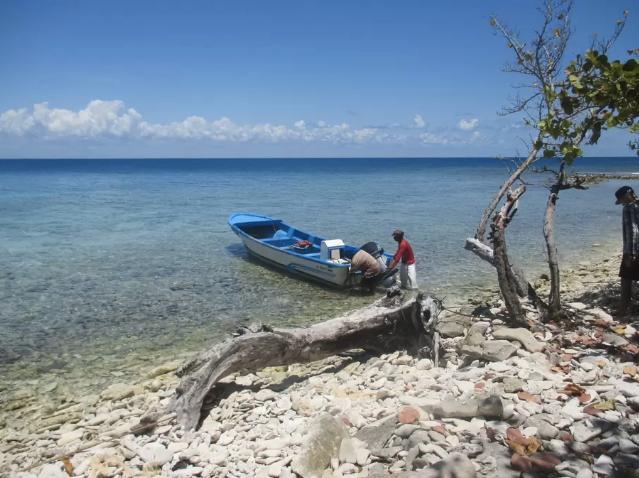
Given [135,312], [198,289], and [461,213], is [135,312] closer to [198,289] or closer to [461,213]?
[198,289]

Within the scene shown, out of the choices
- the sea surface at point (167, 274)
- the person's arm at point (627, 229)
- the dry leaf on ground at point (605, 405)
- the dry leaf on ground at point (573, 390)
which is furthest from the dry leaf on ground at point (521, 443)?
the sea surface at point (167, 274)

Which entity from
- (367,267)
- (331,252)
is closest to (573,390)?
(367,267)

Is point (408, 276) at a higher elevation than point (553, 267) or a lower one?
lower

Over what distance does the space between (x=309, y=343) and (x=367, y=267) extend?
22.7 ft

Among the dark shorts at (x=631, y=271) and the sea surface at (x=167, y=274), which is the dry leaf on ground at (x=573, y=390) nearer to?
the dark shorts at (x=631, y=271)

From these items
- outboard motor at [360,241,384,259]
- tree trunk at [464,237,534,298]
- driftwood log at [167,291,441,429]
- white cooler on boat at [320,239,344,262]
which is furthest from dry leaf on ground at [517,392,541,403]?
white cooler on boat at [320,239,344,262]

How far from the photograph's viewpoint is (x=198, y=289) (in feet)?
51.9

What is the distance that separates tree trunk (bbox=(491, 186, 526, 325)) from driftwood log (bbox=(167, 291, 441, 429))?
1.22 meters

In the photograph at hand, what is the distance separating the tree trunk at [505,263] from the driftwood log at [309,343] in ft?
4.00

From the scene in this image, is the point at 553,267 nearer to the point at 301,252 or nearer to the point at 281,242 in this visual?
the point at 301,252

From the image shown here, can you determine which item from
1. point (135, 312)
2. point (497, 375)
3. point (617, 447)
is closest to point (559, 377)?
point (497, 375)

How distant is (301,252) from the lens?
60.6ft

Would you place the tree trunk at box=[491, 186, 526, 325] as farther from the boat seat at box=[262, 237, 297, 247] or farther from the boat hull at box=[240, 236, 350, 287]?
the boat seat at box=[262, 237, 297, 247]

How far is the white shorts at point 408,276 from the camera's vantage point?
1444 cm
